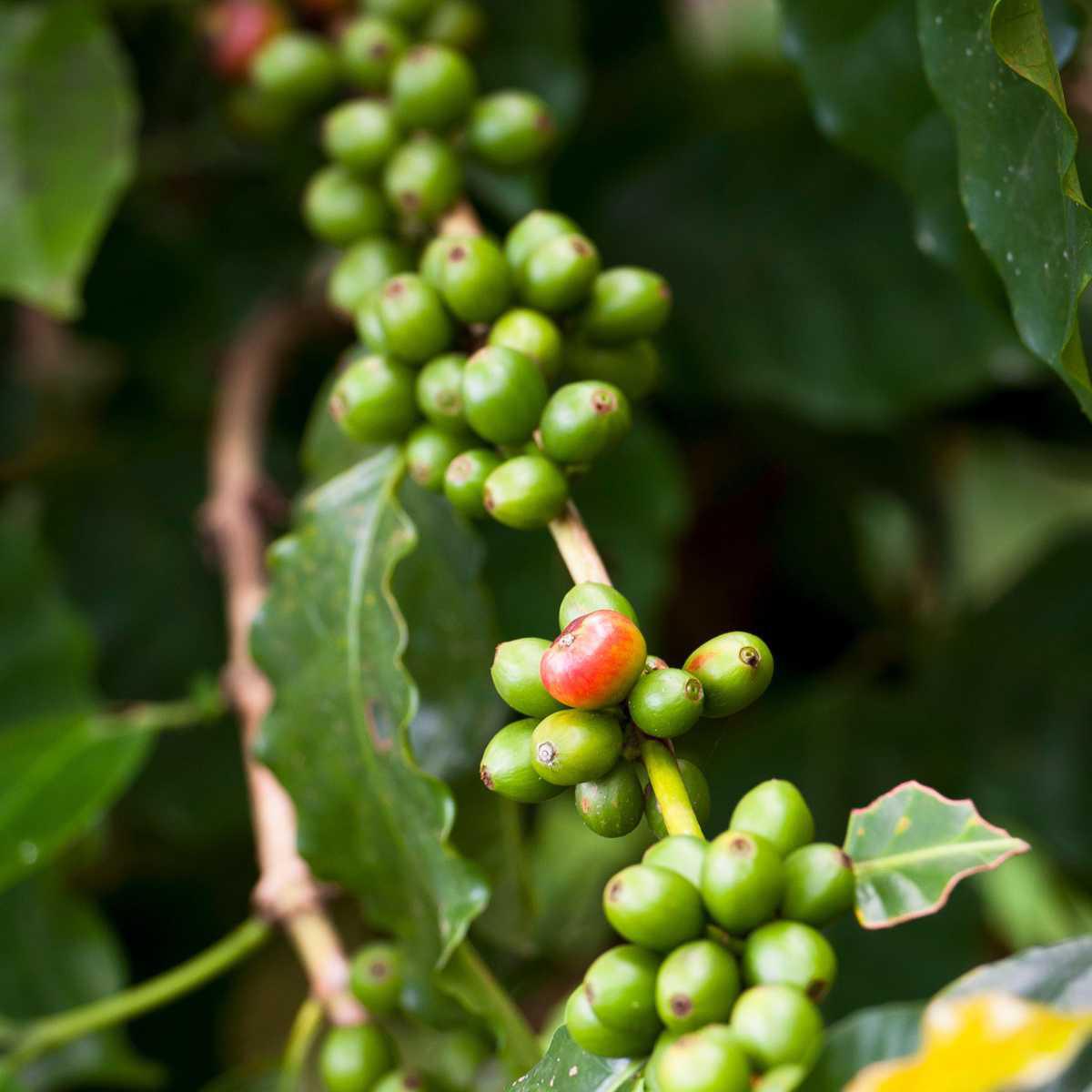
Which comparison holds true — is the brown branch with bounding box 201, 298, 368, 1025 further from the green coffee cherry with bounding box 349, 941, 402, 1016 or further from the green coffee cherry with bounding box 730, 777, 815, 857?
the green coffee cherry with bounding box 730, 777, 815, 857

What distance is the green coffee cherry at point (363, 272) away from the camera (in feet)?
2.54

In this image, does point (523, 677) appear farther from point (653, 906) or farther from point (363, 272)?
point (363, 272)

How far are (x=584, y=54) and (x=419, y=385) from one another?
2.67 feet

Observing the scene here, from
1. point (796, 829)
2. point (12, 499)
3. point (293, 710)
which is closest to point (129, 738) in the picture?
point (293, 710)

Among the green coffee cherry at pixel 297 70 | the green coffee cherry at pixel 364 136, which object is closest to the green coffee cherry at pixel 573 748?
the green coffee cherry at pixel 364 136

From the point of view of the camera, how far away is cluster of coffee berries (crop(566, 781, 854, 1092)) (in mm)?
383

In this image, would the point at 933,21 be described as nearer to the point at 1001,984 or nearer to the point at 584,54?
the point at 1001,984

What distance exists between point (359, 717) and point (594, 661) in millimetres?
276

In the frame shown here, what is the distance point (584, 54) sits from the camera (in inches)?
52.4

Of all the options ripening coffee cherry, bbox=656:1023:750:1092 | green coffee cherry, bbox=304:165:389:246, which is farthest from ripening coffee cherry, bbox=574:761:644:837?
green coffee cherry, bbox=304:165:389:246

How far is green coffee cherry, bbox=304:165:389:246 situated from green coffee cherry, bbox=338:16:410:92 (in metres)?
0.09

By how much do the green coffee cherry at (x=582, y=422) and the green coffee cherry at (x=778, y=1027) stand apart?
0.27 m

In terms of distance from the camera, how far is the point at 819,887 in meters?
0.43

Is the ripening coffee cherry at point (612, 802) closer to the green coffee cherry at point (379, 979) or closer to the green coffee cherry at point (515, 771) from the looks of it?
the green coffee cherry at point (515, 771)
